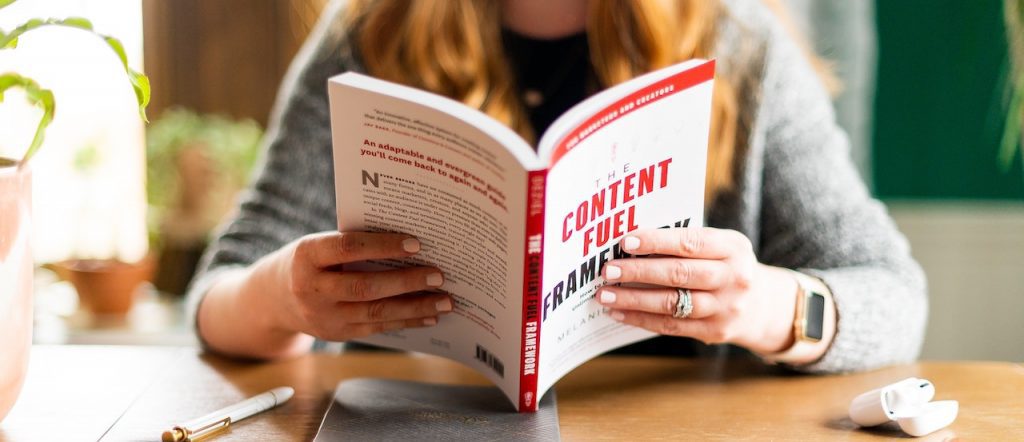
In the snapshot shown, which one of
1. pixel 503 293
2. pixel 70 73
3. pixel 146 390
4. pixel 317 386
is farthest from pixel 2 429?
pixel 70 73

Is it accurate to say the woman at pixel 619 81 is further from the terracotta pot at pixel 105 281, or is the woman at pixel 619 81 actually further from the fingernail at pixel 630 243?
the terracotta pot at pixel 105 281

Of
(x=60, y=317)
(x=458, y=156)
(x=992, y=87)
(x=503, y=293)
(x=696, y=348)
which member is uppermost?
(x=992, y=87)

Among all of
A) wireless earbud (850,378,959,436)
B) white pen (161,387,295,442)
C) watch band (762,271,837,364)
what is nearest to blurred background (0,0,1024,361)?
watch band (762,271,837,364)

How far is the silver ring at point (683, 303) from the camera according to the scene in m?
0.79

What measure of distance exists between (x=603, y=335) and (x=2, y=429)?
0.51 meters

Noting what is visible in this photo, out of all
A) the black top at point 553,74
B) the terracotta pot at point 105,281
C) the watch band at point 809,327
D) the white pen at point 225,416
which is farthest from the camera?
the terracotta pot at point 105,281

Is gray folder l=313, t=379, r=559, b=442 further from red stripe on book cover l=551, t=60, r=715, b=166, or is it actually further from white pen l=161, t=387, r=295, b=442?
red stripe on book cover l=551, t=60, r=715, b=166

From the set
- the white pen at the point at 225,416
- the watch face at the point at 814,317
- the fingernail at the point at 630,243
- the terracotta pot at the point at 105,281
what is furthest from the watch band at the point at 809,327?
the terracotta pot at the point at 105,281

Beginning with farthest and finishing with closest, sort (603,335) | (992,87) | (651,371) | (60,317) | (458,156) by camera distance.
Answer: (60,317) < (992,87) < (651,371) < (603,335) < (458,156)

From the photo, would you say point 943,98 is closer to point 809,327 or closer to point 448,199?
point 809,327

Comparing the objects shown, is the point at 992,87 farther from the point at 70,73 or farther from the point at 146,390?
the point at 70,73

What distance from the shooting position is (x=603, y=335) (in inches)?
32.3

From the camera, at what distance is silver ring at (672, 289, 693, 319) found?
79 centimetres

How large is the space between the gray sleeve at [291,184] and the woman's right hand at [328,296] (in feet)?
0.57
